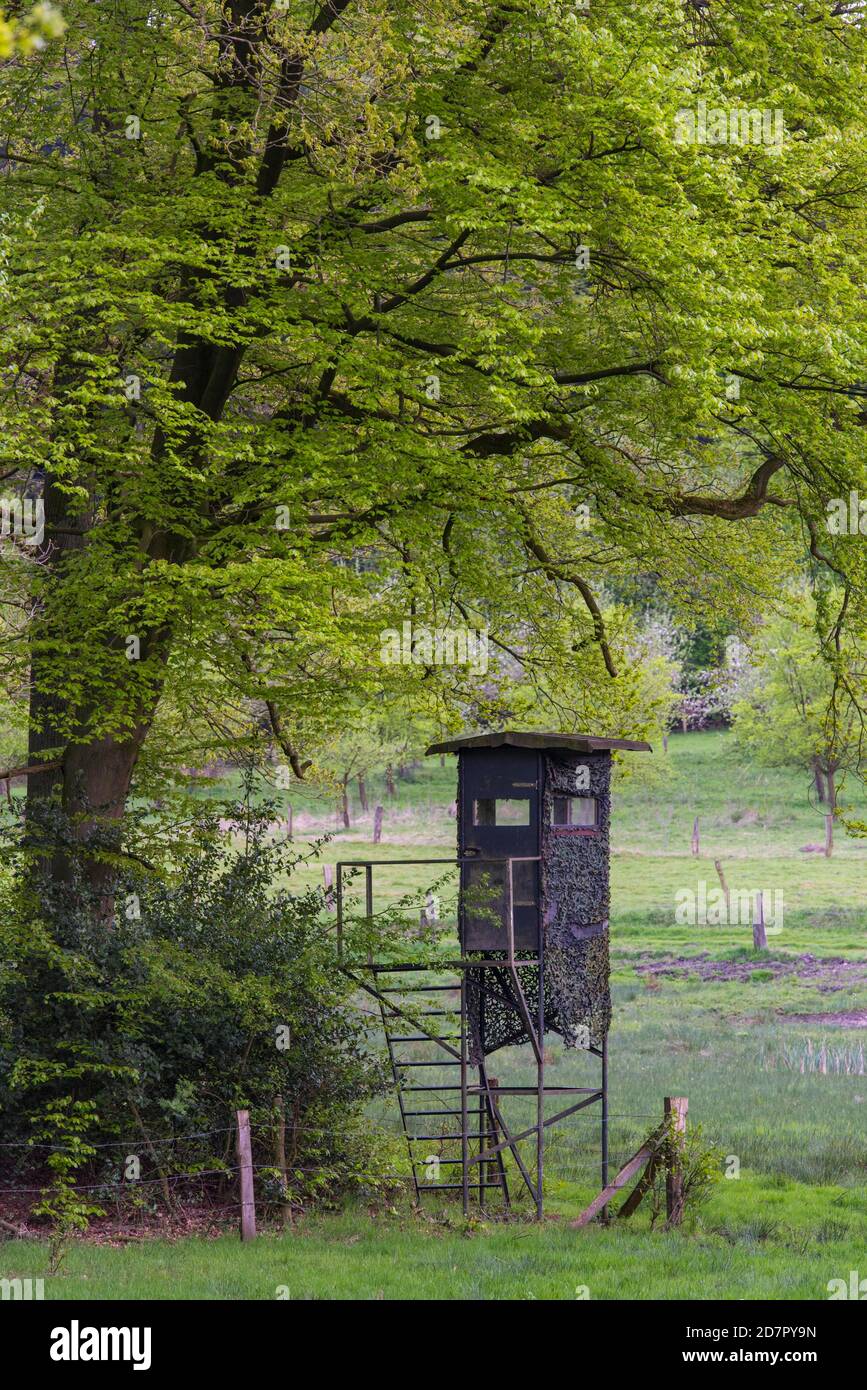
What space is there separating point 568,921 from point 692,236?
6.94 meters

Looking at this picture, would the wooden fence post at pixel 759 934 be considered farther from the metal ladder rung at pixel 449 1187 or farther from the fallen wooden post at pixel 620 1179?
the fallen wooden post at pixel 620 1179

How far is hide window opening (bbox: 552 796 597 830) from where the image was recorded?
15.2 metres

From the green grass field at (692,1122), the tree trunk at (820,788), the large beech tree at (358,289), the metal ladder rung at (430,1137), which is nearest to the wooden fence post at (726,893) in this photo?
the green grass field at (692,1122)

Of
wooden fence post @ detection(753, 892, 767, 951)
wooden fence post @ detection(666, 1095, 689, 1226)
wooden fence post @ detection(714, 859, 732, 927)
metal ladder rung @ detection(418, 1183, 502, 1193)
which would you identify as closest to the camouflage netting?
metal ladder rung @ detection(418, 1183, 502, 1193)

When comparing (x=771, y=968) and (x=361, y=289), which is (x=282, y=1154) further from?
(x=771, y=968)

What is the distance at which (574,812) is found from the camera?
51.0ft

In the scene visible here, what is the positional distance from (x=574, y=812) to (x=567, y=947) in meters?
1.42

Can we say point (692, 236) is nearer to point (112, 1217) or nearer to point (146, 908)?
point (146, 908)

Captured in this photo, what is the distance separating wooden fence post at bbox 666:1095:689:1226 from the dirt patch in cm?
2109

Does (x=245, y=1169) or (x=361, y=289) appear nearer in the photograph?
(x=245, y=1169)

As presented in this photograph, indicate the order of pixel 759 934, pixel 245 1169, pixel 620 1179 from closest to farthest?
1. pixel 245 1169
2. pixel 620 1179
3. pixel 759 934

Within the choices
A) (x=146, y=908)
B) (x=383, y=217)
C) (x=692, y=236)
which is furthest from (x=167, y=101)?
(x=146, y=908)

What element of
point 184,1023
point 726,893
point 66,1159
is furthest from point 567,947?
point 726,893
